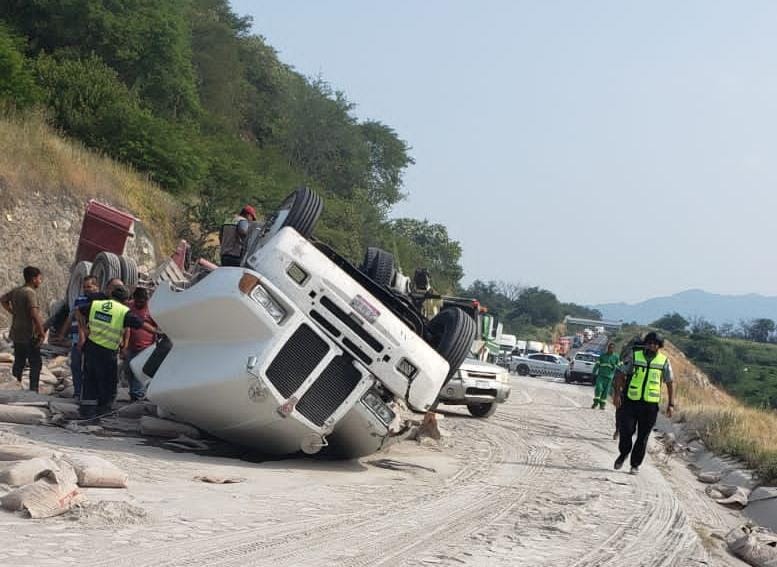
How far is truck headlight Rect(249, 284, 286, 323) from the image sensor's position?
949 cm

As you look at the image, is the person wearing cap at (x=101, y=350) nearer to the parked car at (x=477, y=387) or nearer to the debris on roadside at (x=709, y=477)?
the parked car at (x=477, y=387)

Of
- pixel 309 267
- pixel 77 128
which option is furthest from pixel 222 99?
pixel 309 267

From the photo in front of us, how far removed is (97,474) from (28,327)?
6521 mm

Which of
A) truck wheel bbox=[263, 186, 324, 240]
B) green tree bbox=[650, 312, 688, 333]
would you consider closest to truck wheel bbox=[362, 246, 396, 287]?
truck wheel bbox=[263, 186, 324, 240]

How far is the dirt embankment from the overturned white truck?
1288cm

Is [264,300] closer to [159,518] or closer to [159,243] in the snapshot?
[159,518]

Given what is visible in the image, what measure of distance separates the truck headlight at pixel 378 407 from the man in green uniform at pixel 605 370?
473 inches

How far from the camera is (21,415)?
10.8 metres

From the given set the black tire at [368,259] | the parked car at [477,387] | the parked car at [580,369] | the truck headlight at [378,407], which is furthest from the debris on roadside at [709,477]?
the parked car at [580,369]

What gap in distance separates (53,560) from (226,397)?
13.9 feet

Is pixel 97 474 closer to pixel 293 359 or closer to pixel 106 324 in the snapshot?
pixel 293 359

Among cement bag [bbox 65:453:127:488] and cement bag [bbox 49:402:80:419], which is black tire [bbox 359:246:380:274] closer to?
cement bag [bbox 49:402:80:419]

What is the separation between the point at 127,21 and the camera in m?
37.2

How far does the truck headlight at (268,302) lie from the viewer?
9492 millimetres
